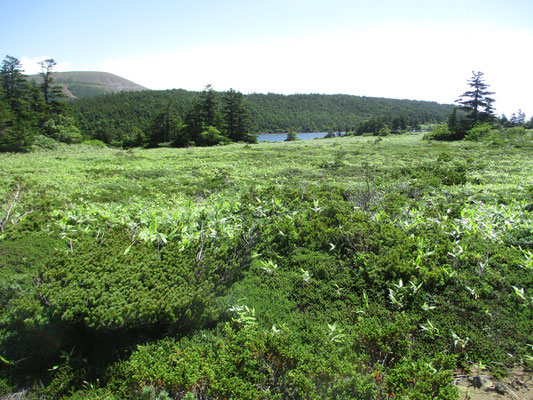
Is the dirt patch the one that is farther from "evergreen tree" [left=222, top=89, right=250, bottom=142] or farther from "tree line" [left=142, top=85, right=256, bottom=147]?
"evergreen tree" [left=222, top=89, right=250, bottom=142]

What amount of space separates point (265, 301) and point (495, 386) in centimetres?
240

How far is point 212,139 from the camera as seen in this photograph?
33.0m

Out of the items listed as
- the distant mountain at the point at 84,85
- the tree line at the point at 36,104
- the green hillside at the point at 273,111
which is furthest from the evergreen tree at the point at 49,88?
the distant mountain at the point at 84,85

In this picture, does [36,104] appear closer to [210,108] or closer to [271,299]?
[210,108]

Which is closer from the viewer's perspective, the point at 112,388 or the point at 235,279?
the point at 112,388

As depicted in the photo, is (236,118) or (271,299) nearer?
(271,299)

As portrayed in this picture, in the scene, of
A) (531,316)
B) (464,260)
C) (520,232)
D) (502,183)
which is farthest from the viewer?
(502,183)

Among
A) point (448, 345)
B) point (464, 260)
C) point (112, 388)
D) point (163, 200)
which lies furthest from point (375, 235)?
point (163, 200)

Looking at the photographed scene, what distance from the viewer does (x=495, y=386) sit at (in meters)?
2.66

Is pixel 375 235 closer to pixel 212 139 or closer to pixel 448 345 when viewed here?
pixel 448 345

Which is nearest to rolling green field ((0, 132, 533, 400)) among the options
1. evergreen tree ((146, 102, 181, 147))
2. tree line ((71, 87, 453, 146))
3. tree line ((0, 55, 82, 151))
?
tree line ((0, 55, 82, 151))

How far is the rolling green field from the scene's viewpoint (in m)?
2.67

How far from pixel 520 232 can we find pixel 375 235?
2323 millimetres

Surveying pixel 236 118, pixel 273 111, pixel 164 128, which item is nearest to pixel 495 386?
pixel 236 118
